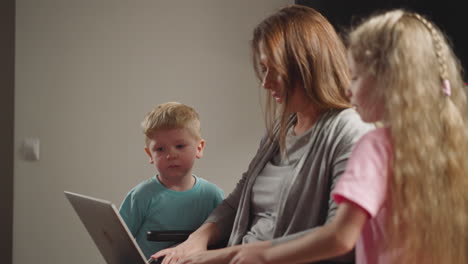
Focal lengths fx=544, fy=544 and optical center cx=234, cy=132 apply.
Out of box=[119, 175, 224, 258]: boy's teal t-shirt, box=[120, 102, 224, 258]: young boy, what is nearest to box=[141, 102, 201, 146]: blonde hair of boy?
box=[120, 102, 224, 258]: young boy

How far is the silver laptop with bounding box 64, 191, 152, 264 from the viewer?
4.30 feet

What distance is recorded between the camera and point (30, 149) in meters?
2.75

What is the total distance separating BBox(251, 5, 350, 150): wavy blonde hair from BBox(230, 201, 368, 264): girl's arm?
48 cm

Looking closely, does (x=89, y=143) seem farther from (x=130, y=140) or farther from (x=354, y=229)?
(x=354, y=229)

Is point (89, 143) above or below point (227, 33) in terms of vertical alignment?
below

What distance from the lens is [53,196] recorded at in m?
2.79

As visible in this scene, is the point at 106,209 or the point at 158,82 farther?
the point at 158,82

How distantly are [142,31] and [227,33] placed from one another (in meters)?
0.48

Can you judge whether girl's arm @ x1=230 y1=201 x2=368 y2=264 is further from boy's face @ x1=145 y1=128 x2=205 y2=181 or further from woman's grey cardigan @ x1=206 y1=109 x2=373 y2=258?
boy's face @ x1=145 y1=128 x2=205 y2=181

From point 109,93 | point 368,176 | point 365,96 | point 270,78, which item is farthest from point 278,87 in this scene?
point 109,93

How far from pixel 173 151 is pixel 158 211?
0.68 ft

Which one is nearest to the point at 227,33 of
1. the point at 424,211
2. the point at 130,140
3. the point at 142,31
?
the point at 142,31

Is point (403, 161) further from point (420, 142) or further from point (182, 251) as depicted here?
point (182, 251)

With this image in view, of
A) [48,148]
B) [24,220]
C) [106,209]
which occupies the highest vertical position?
[106,209]
